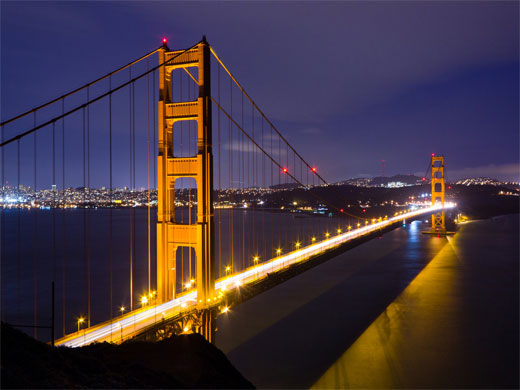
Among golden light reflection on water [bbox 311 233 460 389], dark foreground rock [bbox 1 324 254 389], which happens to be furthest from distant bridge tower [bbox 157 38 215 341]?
golden light reflection on water [bbox 311 233 460 389]

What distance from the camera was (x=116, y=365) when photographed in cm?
527

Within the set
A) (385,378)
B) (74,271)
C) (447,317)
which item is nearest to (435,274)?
(447,317)

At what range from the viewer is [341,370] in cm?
1151

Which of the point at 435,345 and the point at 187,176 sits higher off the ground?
the point at 187,176

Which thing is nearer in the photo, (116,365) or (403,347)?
(116,365)

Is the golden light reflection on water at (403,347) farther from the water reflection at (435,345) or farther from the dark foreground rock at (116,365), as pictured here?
the dark foreground rock at (116,365)

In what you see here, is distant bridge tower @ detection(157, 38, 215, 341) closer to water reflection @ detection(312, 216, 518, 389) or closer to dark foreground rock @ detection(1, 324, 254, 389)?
dark foreground rock @ detection(1, 324, 254, 389)

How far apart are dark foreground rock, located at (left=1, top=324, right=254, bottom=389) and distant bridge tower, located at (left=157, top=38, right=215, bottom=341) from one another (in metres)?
2.52

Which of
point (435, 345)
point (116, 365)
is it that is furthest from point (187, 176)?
point (435, 345)

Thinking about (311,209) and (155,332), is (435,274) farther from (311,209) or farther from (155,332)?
(311,209)

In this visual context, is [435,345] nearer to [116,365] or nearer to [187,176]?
[187,176]

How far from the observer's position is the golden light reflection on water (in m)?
11.0

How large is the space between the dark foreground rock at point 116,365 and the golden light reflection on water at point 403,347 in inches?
230

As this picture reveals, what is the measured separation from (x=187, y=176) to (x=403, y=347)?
9.72m
